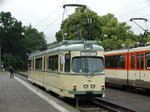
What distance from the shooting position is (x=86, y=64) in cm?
1543

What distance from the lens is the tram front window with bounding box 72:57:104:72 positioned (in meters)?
15.3

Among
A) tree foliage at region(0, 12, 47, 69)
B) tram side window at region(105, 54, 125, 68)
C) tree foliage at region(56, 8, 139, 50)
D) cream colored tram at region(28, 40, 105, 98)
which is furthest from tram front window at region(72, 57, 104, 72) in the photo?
tree foliage at region(0, 12, 47, 69)

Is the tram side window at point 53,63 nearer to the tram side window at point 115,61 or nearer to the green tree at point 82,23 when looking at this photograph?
the tram side window at point 115,61

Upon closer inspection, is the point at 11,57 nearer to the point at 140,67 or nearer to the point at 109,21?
the point at 109,21

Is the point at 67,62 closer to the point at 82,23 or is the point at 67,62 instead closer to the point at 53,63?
the point at 53,63

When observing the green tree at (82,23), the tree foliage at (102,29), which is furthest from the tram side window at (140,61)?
the green tree at (82,23)

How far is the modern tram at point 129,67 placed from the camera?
747 inches

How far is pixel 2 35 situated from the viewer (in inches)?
3573

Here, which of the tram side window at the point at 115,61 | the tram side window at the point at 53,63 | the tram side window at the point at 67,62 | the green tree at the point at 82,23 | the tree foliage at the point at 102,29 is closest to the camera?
the tram side window at the point at 67,62

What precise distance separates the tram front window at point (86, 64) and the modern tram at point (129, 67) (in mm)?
4059

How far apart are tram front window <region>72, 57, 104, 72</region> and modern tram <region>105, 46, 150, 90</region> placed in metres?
4.06

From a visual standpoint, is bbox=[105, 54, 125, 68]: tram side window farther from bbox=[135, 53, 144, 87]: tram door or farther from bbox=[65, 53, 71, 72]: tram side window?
bbox=[65, 53, 71, 72]: tram side window

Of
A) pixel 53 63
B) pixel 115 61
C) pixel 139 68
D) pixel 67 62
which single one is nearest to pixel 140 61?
pixel 139 68

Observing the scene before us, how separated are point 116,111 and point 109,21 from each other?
49539 mm
